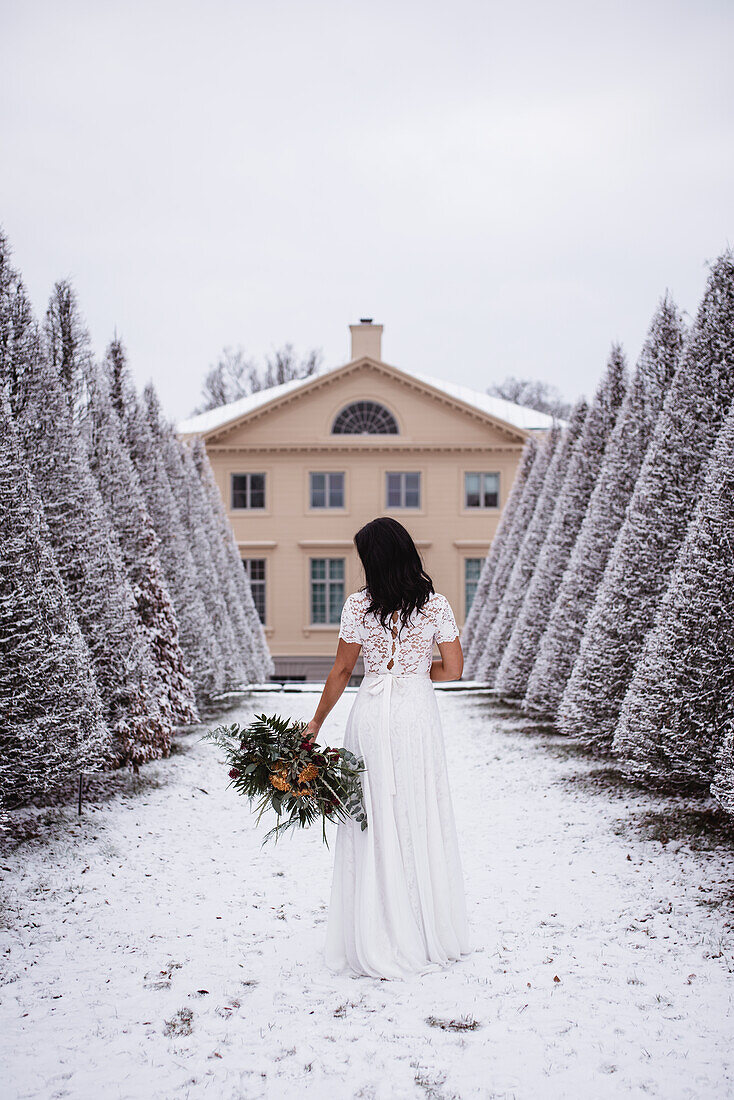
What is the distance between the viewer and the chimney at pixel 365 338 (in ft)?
102

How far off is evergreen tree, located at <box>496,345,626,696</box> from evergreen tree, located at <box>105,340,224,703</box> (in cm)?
512

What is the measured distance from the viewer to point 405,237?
16.3 meters

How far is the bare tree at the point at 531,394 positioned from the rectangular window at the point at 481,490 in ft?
61.9

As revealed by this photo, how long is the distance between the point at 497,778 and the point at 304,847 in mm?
3098

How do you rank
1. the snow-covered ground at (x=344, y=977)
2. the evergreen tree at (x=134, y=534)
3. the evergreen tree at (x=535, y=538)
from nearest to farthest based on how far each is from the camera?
the snow-covered ground at (x=344, y=977) → the evergreen tree at (x=134, y=534) → the evergreen tree at (x=535, y=538)

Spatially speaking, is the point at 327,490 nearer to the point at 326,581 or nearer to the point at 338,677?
the point at 326,581

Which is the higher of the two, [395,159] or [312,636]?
[395,159]

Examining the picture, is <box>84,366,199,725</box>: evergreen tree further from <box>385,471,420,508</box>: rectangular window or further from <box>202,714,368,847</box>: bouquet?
<box>385,471,420,508</box>: rectangular window

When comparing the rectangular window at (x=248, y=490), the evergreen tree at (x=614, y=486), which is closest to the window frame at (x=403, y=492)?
the rectangular window at (x=248, y=490)

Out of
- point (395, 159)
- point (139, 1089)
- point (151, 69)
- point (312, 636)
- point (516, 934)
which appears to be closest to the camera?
point (139, 1089)

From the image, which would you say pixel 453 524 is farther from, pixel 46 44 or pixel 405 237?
pixel 46 44

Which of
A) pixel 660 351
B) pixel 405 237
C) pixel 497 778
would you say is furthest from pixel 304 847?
pixel 405 237

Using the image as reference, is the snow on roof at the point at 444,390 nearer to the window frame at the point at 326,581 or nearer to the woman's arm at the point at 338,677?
the window frame at the point at 326,581

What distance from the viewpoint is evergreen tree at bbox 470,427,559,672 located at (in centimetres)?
1888
